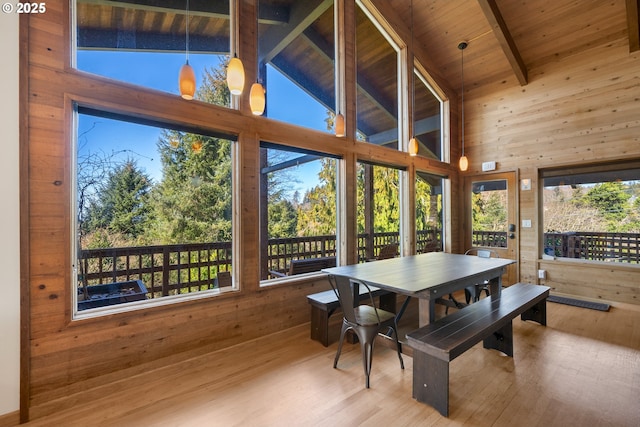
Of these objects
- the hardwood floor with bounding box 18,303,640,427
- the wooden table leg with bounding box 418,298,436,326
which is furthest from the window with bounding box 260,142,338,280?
the wooden table leg with bounding box 418,298,436,326

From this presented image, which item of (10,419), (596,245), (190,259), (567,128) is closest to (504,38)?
(567,128)

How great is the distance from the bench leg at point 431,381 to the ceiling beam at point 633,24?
16.8 feet

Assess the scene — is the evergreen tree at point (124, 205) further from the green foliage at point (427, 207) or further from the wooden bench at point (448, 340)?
the green foliage at point (427, 207)

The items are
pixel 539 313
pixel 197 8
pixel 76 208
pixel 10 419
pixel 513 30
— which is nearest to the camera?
pixel 10 419

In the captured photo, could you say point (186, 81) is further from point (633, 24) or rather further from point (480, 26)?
point (633, 24)

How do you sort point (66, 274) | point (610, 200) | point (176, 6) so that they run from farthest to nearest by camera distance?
point (610, 200) → point (176, 6) → point (66, 274)

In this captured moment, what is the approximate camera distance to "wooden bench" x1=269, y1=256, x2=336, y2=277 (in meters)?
3.47

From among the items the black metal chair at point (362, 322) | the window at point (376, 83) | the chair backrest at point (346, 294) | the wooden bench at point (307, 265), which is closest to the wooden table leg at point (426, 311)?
the black metal chair at point (362, 322)

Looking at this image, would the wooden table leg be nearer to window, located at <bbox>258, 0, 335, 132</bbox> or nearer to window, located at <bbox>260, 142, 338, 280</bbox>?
window, located at <bbox>260, 142, 338, 280</bbox>

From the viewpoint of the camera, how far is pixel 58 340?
81.2 inches

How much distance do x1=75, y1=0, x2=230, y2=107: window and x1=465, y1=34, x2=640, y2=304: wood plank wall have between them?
196 inches

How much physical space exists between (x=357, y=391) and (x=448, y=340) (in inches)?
31.0

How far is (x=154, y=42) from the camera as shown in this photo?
8.70 ft

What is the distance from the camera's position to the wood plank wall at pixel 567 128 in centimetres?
416
